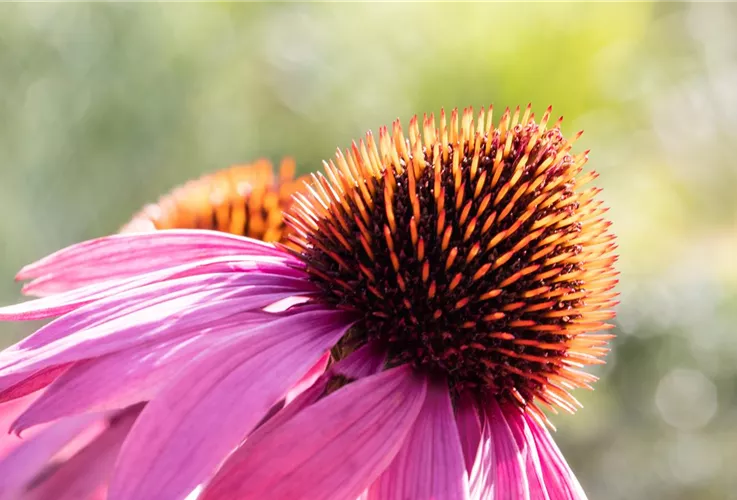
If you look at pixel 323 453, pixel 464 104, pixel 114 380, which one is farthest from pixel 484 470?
pixel 464 104

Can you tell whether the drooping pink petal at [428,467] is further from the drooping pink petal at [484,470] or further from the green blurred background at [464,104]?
the green blurred background at [464,104]

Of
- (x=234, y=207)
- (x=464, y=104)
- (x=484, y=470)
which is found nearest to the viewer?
(x=484, y=470)

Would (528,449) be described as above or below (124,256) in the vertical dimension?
below

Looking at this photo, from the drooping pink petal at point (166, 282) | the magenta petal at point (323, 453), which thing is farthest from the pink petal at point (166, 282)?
the magenta petal at point (323, 453)

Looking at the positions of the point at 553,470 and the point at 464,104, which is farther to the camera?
the point at 464,104

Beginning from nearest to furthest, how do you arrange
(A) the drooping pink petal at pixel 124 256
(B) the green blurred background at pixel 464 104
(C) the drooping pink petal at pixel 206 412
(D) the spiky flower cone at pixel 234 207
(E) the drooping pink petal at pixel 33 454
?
→ (C) the drooping pink petal at pixel 206 412 → (E) the drooping pink petal at pixel 33 454 → (A) the drooping pink petal at pixel 124 256 → (D) the spiky flower cone at pixel 234 207 → (B) the green blurred background at pixel 464 104

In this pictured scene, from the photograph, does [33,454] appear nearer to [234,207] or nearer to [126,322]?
[126,322]

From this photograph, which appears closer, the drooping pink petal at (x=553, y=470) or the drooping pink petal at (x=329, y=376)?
the drooping pink petal at (x=329, y=376)
